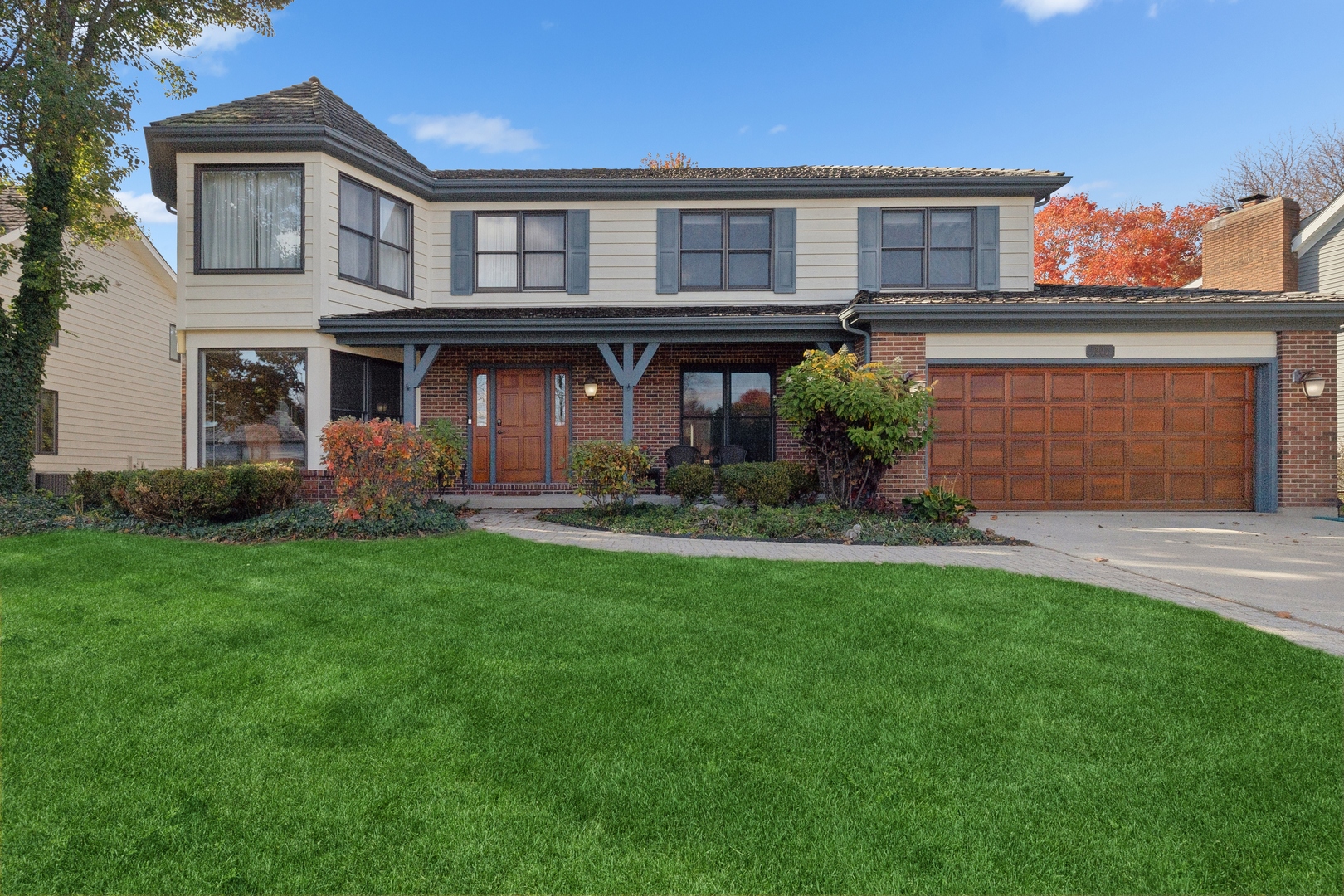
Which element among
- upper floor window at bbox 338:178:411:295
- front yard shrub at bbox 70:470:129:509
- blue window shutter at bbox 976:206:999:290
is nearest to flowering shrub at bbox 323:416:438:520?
front yard shrub at bbox 70:470:129:509

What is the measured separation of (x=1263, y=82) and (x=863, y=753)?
390 centimetres

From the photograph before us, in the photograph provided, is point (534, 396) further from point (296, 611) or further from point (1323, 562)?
point (1323, 562)

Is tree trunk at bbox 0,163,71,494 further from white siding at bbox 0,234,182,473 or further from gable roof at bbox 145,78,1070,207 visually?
white siding at bbox 0,234,182,473

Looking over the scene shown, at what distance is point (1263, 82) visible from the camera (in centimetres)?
354

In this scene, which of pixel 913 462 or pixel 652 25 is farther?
pixel 652 25

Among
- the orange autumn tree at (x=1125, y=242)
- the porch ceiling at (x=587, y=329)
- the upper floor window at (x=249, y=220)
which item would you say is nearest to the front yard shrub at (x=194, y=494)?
the porch ceiling at (x=587, y=329)

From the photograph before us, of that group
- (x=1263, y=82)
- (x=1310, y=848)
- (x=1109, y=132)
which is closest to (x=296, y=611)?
(x=1310, y=848)

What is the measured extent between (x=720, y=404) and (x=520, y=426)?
3.58 m

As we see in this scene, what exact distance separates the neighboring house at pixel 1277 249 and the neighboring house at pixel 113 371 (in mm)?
25691

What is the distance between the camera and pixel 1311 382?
9945 millimetres

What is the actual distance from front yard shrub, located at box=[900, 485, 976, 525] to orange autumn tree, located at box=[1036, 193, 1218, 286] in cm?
2015

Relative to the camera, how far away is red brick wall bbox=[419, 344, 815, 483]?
1224 cm

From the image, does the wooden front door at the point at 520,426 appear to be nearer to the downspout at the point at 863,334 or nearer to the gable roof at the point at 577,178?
the gable roof at the point at 577,178

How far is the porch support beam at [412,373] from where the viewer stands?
1091 cm
